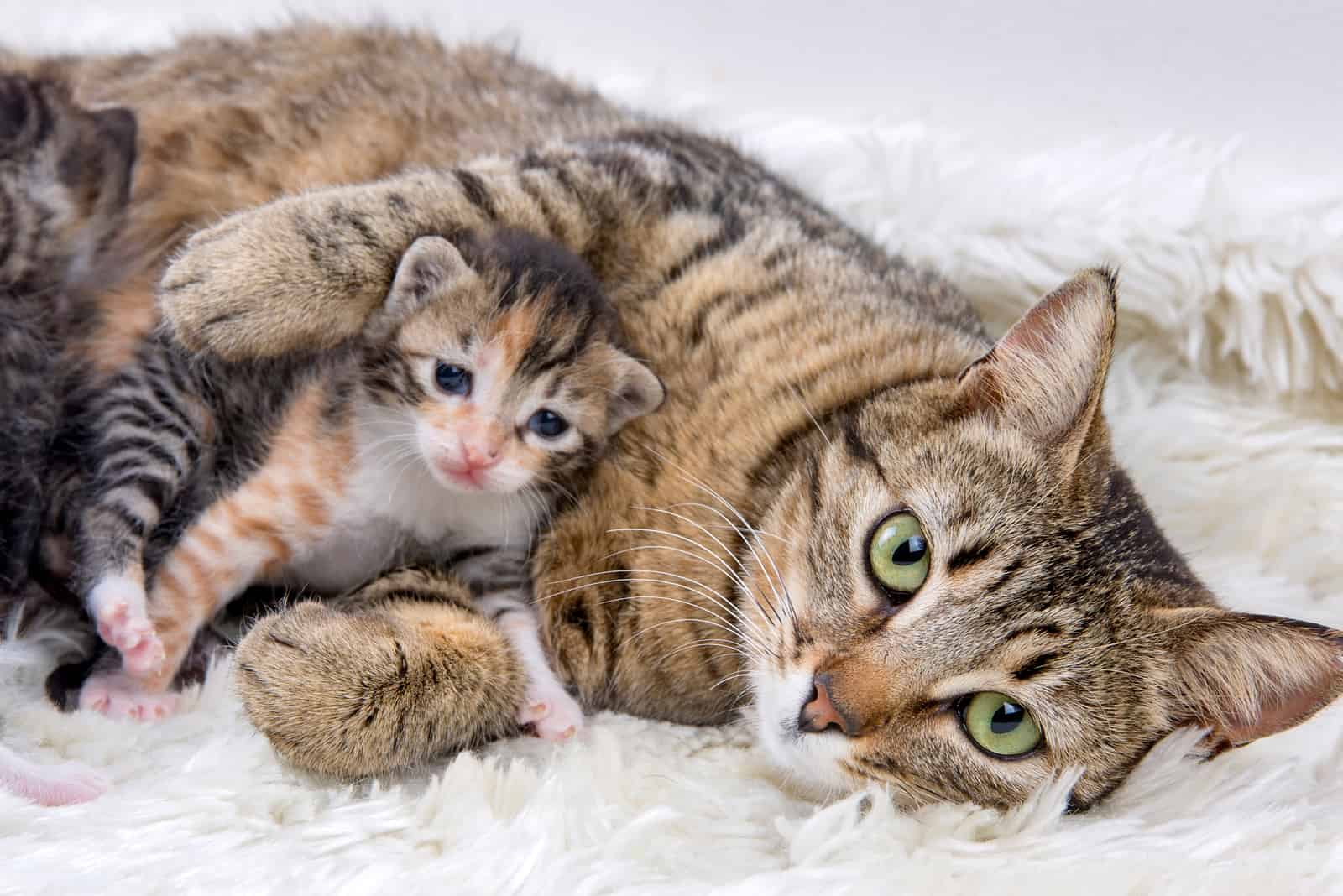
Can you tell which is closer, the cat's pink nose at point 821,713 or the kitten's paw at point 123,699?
the cat's pink nose at point 821,713

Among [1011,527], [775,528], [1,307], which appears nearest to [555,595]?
[775,528]

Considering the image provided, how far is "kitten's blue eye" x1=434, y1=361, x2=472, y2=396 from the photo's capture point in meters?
1.24

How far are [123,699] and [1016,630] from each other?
82cm

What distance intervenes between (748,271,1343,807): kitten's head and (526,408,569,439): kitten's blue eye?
34cm

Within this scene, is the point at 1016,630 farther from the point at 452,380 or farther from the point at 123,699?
the point at 123,699

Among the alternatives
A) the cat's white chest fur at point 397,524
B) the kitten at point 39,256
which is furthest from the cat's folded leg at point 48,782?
the cat's white chest fur at point 397,524

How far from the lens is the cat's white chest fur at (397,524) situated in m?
1.25

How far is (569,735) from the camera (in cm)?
114

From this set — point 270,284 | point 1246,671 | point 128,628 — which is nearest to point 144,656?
point 128,628

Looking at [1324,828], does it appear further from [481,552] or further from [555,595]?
[481,552]

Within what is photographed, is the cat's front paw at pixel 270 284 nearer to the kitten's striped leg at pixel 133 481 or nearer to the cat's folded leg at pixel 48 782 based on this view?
the kitten's striped leg at pixel 133 481

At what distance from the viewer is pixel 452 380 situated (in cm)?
124

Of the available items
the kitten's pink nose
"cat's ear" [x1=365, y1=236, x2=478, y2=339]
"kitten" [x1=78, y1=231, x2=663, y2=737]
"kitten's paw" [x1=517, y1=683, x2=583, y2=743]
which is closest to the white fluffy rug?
"kitten's paw" [x1=517, y1=683, x2=583, y2=743]

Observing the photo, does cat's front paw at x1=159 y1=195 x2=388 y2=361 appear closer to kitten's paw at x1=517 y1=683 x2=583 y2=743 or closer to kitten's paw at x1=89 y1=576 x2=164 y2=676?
kitten's paw at x1=89 y1=576 x2=164 y2=676
